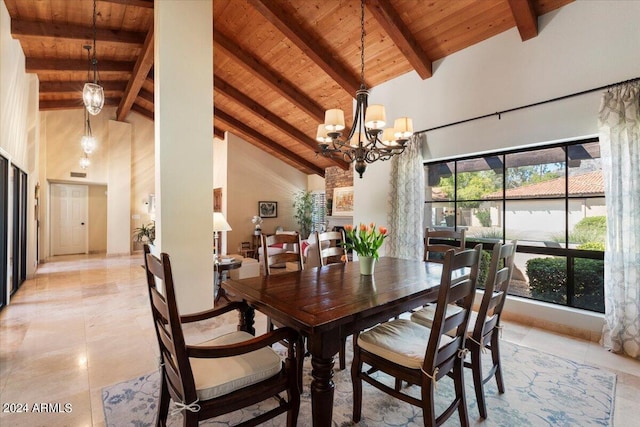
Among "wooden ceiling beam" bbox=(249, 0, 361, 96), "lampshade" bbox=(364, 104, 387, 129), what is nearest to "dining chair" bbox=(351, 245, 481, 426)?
"lampshade" bbox=(364, 104, 387, 129)

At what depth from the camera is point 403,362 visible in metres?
1.51

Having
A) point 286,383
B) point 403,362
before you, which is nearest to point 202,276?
point 286,383

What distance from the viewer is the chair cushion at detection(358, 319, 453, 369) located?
59.4 inches

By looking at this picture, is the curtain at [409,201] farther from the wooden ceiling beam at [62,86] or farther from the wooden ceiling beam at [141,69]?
the wooden ceiling beam at [62,86]

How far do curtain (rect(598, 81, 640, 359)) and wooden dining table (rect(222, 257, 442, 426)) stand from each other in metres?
1.72

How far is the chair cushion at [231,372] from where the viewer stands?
1252mm

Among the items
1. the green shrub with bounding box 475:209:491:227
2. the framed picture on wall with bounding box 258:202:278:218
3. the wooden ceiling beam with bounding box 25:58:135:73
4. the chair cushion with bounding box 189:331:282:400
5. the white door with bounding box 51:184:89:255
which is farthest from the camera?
the framed picture on wall with bounding box 258:202:278:218

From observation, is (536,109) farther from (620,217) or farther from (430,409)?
(430,409)

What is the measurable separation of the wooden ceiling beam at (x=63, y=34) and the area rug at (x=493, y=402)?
188 inches

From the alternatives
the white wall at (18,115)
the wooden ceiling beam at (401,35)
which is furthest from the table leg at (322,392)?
the white wall at (18,115)

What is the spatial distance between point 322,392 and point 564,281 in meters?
3.22

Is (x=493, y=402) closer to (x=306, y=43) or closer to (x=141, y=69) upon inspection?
(x=306, y=43)

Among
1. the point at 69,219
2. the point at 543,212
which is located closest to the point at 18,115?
the point at 69,219

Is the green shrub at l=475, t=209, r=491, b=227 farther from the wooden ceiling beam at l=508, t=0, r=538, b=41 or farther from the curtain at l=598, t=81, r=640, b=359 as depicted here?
the wooden ceiling beam at l=508, t=0, r=538, b=41
